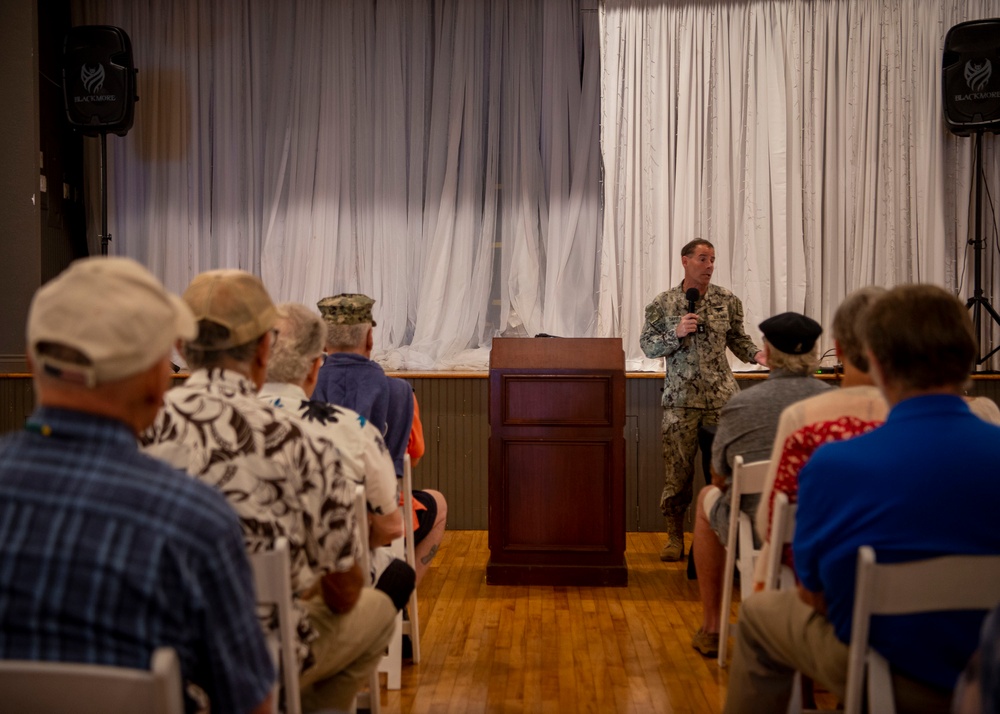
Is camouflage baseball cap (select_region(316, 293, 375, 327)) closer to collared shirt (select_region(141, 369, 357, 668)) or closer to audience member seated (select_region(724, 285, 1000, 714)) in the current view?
collared shirt (select_region(141, 369, 357, 668))

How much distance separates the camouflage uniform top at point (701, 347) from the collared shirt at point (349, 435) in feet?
9.13

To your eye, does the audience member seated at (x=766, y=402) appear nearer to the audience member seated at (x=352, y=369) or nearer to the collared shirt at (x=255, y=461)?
the audience member seated at (x=352, y=369)

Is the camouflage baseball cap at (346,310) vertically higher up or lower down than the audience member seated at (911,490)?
higher up

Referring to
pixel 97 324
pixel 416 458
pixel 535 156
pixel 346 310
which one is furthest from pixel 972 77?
pixel 97 324

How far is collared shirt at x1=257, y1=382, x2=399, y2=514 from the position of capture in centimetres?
241

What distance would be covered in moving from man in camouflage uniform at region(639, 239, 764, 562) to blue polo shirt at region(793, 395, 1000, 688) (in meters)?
3.26

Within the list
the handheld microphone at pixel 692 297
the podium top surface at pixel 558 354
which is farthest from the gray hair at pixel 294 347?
the handheld microphone at pixel 692 297

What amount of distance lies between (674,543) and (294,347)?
10.6ft

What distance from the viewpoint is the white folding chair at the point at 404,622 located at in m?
3.20

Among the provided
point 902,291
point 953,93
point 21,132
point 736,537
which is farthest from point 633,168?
point 902,291

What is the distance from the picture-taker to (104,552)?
1196 mm

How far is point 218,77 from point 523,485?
3.78 metres

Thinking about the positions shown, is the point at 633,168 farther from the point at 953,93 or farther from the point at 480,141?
the point at 953,93

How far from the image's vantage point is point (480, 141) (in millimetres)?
6418
